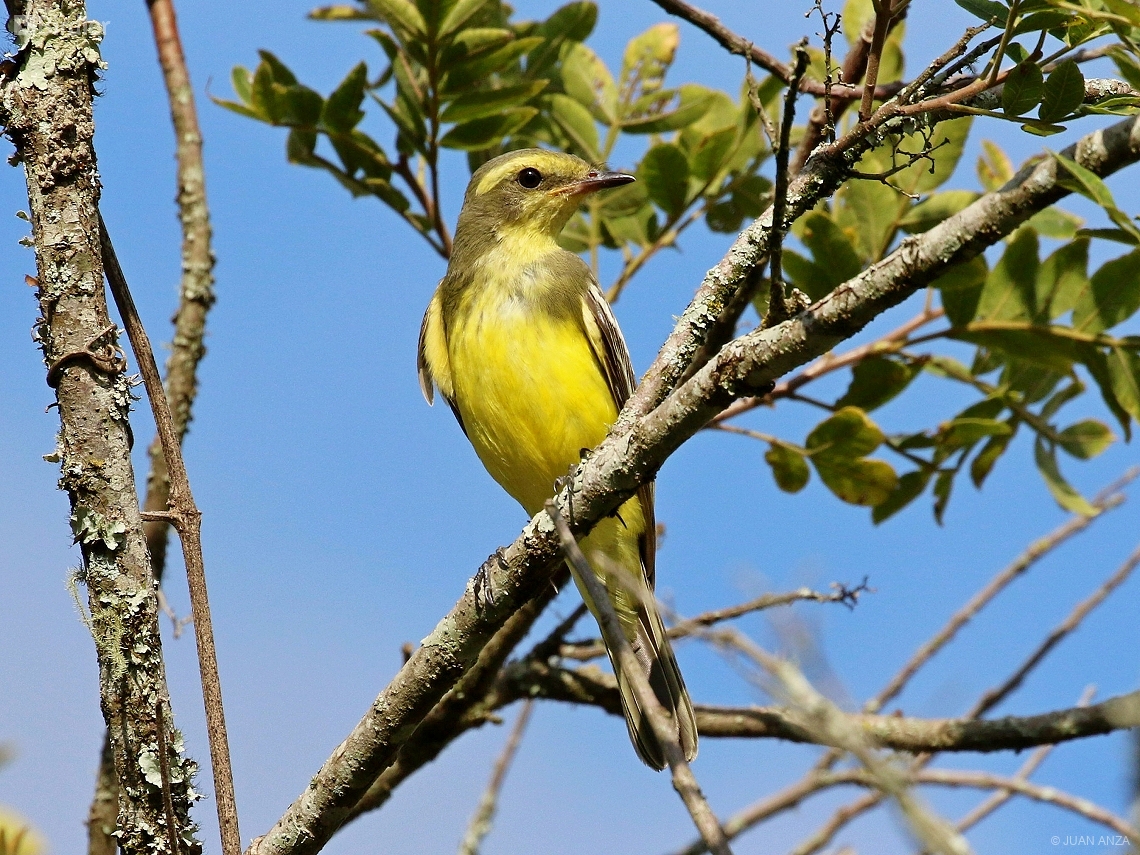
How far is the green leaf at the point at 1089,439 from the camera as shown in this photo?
485 centimetres

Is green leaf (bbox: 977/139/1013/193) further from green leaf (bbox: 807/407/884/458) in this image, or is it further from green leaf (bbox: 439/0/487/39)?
green leaf (bbox: 439/0/487/39)

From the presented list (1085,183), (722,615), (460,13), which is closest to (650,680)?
(722,615)

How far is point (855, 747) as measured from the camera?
1322 millimetres

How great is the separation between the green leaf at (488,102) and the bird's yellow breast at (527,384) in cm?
90

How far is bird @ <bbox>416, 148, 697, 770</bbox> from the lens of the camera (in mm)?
5434

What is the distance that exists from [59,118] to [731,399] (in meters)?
1.95

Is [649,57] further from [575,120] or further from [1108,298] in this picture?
[1108,298]

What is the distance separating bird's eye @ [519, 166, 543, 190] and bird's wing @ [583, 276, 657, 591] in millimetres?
849

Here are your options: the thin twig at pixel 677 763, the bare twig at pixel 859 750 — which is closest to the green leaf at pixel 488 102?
the thin twig at pixel 677 763

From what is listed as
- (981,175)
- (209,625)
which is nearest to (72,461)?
(209,625)

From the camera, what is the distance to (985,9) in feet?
9.82

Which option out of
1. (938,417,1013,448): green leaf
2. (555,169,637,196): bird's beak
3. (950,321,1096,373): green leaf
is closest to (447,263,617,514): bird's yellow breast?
(555,169,637,196): bird's beak

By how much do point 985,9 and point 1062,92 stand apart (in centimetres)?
30

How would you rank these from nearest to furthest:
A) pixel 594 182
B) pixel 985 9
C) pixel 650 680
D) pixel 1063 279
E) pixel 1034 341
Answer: pixel 985 9 < pixel 1063 279 < pixel 1034 341 < pixel 650 680 < pixel 594 182
